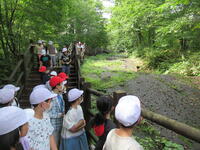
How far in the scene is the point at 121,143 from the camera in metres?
1.41

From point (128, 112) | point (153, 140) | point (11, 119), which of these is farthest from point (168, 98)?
point (11, 119)

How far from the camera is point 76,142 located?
2953 millimetres

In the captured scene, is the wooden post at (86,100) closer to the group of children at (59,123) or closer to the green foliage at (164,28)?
the group of children at (59,123)

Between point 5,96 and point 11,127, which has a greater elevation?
point 11,127

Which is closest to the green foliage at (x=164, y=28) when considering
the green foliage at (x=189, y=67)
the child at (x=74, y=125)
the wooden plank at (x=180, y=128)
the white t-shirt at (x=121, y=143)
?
the green foliage at (x=189, y=67)

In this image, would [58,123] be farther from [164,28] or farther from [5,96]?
[164,28]

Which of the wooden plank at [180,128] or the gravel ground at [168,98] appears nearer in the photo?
the wooden plank at [180,128]

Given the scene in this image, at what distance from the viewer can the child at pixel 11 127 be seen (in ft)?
4.03

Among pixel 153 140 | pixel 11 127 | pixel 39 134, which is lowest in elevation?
pixel 153 140

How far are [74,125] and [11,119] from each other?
62.5 inches

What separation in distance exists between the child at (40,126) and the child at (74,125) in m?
0.58

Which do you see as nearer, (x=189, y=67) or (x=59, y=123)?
(x=59, y=123)

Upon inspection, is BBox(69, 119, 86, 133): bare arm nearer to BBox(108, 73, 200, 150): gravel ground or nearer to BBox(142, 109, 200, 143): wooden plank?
BBox(142, 109, 200, 143): wooden plank

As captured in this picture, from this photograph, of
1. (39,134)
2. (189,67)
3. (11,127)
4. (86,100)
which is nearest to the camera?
(11,127)
